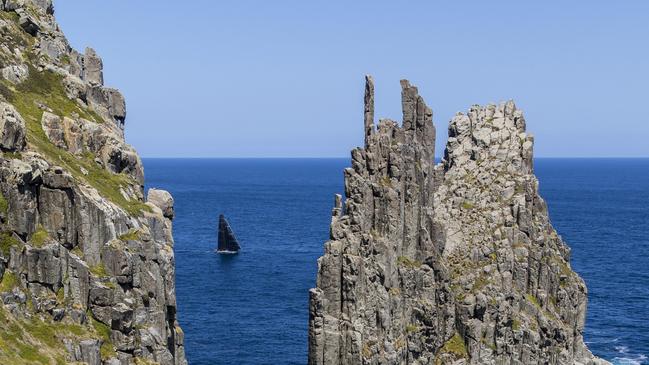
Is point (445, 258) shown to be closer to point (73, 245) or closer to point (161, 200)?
point (161, 200)

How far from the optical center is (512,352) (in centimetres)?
10475

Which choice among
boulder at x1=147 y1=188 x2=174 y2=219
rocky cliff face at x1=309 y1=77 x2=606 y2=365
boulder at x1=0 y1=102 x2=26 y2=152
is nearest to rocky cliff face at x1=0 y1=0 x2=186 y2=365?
boulder at x1=0 y1=102 x2=26 y2=152

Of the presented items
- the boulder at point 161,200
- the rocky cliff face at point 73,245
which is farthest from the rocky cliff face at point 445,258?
the rocky cliff face at point 73,245

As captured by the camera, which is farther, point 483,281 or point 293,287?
point 293,287

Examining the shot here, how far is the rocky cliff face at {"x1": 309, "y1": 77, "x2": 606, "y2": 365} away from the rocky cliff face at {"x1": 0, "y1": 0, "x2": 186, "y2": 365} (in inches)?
1304

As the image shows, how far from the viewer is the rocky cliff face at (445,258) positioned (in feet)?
320

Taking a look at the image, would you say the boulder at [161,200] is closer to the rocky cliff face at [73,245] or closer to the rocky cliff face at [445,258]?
the rocky cliff face at [73,245]

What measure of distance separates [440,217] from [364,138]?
17.1m

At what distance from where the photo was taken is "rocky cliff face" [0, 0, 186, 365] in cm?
5278

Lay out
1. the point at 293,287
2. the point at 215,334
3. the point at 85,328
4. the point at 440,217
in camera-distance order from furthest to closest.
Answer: the point at 293,287, the point at 215,334, the point at 440,217, the point at 85,328

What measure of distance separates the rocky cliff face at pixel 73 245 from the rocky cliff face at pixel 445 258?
33127 millimetres

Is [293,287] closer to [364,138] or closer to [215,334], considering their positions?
[215,334]

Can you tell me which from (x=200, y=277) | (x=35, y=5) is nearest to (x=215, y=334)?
(x=200, y=277)

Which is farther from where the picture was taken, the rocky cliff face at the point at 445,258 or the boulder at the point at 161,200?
the rocky cliff face at the point at 445,258
